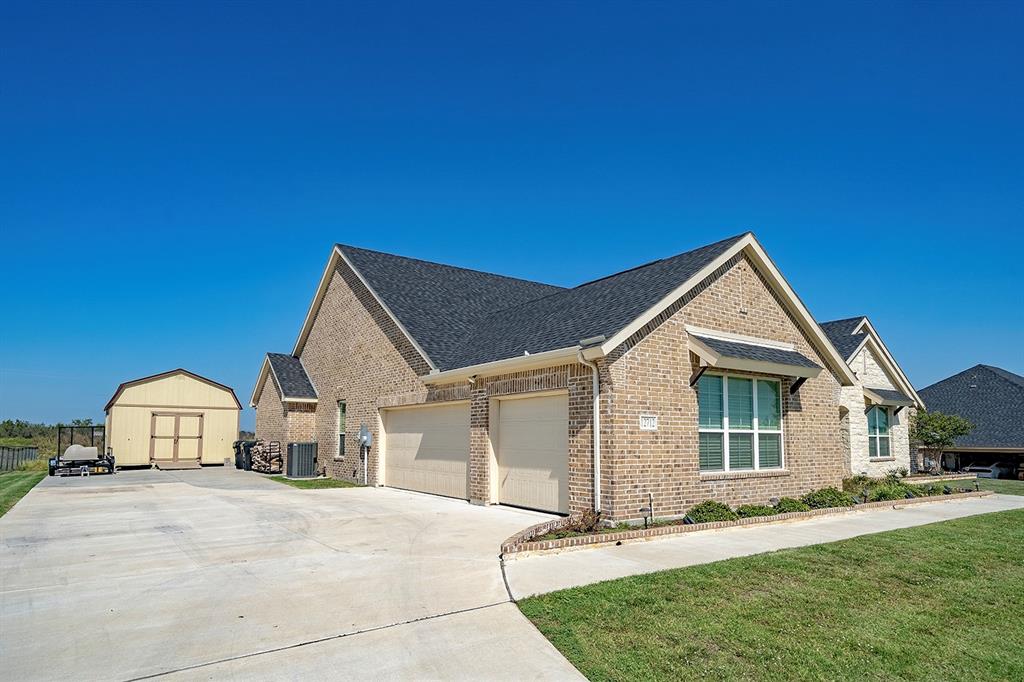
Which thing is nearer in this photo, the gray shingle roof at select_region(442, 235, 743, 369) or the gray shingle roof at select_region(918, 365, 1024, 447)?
the gray shingle roof at select_region(442, 235, 743, 369)

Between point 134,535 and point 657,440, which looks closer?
point 134,535

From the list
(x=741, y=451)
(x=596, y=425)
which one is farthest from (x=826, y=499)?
(x=596, y=425)

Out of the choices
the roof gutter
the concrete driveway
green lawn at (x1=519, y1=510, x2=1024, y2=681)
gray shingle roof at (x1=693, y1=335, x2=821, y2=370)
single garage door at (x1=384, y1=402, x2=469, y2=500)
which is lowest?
the concrete driveway

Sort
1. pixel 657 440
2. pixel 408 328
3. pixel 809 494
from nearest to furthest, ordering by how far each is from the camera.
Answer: pixel 657 440
pixel 809 494
pixel 408 328

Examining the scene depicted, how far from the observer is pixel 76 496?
17000mm

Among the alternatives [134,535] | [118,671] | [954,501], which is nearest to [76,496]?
[134,535]

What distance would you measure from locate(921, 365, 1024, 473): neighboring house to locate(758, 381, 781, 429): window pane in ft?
62.9

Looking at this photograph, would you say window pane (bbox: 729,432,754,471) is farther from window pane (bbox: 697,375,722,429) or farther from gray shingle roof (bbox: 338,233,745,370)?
gray shingle roof (bbox: 338,233,745,370)

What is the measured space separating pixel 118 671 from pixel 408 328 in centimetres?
1397

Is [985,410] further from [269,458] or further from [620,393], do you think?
[269,458]

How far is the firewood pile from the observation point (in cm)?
2619

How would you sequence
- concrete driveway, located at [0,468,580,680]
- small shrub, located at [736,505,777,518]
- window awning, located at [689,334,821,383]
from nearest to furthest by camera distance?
1. concrete driveway, located at [0,468,580,680]
2. small shrub, located at [736,505,777,518]
3. window awning, located at [689,334,821,383]

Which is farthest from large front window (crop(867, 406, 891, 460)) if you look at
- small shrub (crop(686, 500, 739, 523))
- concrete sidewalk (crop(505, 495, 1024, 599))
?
small shrub (crop(686, 500, 739, 523))

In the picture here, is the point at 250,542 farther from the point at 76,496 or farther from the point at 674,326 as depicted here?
the point at 76,496
